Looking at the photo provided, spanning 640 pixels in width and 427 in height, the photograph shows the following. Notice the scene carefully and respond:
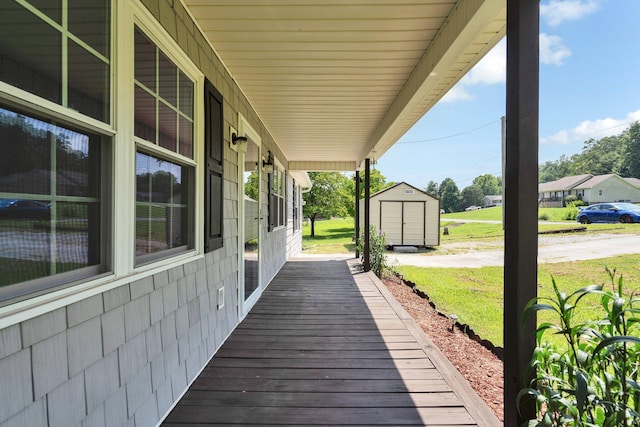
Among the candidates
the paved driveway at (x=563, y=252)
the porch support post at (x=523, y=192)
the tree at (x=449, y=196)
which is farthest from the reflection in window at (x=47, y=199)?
the tree at (x=449, y=196)

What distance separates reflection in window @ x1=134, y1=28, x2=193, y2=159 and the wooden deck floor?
5.68ft

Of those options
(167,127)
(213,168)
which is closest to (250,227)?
(213,168)

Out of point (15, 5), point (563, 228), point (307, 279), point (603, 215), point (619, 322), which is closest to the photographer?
point (15, 5)

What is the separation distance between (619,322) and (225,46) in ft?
10.3

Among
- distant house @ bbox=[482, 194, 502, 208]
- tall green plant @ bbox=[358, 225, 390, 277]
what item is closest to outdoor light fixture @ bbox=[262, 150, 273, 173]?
tall green plant @ bbox=[358, 225, 390, 277]

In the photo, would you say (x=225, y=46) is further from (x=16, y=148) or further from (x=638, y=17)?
(x=638, y=17)

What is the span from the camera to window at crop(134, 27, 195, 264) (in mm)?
1744

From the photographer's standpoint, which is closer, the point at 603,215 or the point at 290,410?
the point at 290,410

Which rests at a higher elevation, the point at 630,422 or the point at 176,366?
the point at 630,422

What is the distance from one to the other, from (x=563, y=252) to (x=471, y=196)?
5199 centimetres

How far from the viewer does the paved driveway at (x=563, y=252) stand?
376 inches

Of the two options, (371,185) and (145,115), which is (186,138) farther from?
(371,185)

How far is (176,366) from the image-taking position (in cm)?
210

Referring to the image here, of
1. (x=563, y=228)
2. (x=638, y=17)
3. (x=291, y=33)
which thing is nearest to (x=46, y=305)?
(x=291, y=33)
